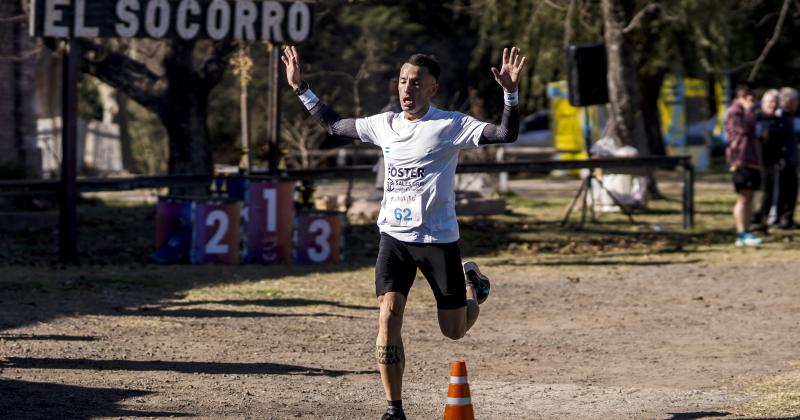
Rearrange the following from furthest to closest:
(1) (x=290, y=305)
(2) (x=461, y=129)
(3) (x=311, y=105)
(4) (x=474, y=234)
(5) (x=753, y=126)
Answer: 1. (4) (x=474, y=234)
2. (5) (x=753, y=126)
3. (1) (x=290, y=305)
4. (3) (x=311, y=105)
5. (2) (x=461, y=129)

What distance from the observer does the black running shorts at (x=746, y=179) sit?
17938mm

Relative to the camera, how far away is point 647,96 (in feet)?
122

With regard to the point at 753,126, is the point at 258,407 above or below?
below

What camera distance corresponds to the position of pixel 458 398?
693 centimetres

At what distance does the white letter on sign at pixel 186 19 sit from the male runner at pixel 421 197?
8.90 m

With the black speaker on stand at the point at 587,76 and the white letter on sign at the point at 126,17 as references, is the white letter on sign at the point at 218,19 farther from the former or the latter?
the black speaker on stand at the point at 587,76

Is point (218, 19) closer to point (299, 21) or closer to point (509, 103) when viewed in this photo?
Answer: point (299, 21)

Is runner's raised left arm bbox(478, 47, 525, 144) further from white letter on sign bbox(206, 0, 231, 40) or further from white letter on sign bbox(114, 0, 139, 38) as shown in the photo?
white letter on sign bbox(206, 0, 231, 40)

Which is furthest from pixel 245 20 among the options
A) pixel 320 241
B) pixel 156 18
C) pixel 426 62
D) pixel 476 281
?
pixel 426 62

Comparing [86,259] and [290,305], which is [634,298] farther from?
[86,259]

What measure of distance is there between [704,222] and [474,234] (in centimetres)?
415

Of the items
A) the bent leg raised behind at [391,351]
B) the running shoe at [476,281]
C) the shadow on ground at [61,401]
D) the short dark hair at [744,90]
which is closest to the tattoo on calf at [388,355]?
the bent leg raised behind at [391,351]

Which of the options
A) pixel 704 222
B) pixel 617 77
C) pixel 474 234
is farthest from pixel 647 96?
pixel 474 234

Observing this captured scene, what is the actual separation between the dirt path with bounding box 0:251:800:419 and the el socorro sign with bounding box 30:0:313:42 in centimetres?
257
